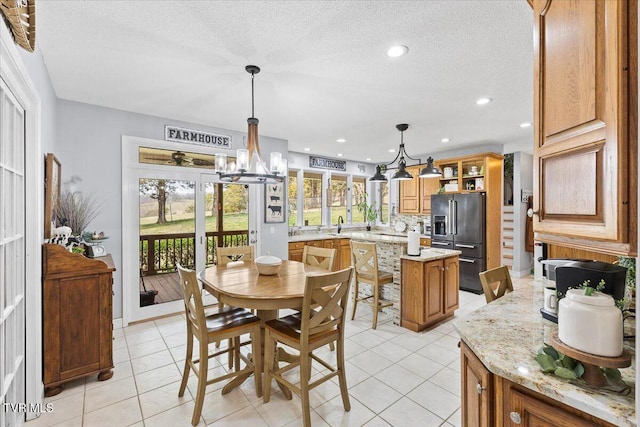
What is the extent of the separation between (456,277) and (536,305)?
2064 millimetres

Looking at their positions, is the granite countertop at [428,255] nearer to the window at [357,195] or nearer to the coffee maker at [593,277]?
the coffee maker at [593,277]

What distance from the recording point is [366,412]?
6.95 ft

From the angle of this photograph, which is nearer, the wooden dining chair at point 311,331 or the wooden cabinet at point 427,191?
the wooden dining chair at point 311,331

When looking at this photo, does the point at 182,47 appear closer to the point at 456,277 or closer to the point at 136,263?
the point at 136,263

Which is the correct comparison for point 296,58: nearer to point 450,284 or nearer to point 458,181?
point 450,284

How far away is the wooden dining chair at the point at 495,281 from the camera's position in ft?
6.75

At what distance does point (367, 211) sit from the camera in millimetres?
7410

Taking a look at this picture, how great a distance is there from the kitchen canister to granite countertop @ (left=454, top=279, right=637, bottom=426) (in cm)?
13

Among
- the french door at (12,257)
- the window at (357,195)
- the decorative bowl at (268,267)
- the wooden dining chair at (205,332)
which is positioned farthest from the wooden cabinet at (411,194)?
the french door at (12,257)

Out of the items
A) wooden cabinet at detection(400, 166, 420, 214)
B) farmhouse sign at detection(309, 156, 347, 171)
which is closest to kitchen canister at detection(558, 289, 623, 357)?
wooden cabinet at detection(400, 166, 420, 214)

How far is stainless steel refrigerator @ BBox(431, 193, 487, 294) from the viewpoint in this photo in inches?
199

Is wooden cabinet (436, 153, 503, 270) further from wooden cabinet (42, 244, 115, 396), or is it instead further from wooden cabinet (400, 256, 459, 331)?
wooden cabinet (42, 244, 115, 396)

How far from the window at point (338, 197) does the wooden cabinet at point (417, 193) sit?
4.40 ft

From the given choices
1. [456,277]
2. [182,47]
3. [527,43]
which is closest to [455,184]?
[456,277]
